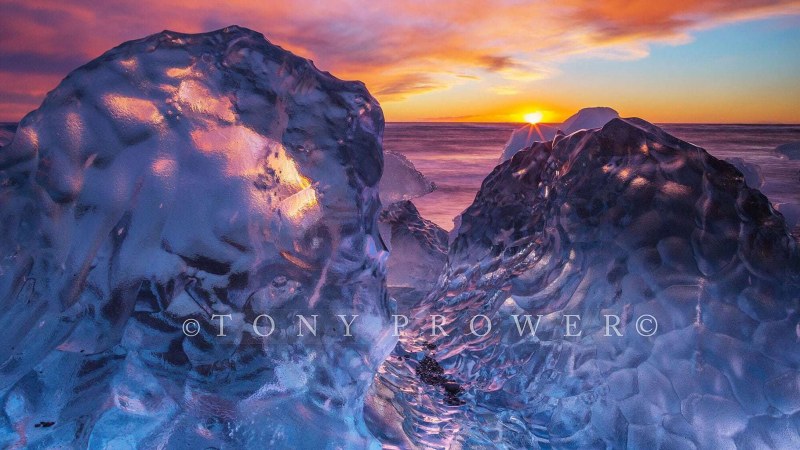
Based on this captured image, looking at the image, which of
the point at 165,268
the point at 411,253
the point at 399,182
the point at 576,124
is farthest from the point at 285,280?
the point at 576,124

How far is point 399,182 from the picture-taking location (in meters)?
2.04

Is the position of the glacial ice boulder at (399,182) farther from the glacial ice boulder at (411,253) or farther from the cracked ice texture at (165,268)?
the cracked ice texture at (165,268)

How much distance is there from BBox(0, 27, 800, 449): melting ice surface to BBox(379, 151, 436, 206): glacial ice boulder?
3.28ft

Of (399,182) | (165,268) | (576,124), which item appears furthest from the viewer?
(576,124)

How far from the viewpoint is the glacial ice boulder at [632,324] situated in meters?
0.82

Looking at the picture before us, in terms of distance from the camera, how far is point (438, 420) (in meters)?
0.98

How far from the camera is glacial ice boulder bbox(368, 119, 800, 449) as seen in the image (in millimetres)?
820

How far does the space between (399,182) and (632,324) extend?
126cm

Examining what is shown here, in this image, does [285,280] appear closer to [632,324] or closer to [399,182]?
[632,324]

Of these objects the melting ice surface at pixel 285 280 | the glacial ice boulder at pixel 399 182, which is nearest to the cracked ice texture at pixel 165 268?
the melting ice surface at pixel 285 280

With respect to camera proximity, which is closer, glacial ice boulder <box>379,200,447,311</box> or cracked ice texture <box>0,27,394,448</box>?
cracked ice texture <box>0,27,394,448</box>

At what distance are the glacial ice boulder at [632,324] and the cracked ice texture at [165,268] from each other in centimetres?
25

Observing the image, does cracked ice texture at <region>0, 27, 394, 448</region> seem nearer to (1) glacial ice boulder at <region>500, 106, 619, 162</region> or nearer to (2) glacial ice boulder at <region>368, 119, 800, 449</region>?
(2) glacial ice boulder at <region>368, 119, 800, 449</region>

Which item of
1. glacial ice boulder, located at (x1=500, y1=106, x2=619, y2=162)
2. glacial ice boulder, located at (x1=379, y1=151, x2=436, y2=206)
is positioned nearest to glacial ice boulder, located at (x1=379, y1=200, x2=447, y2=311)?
glacial ice boulder, located at (x1=379, y1=151, x2=436, y2=206)
